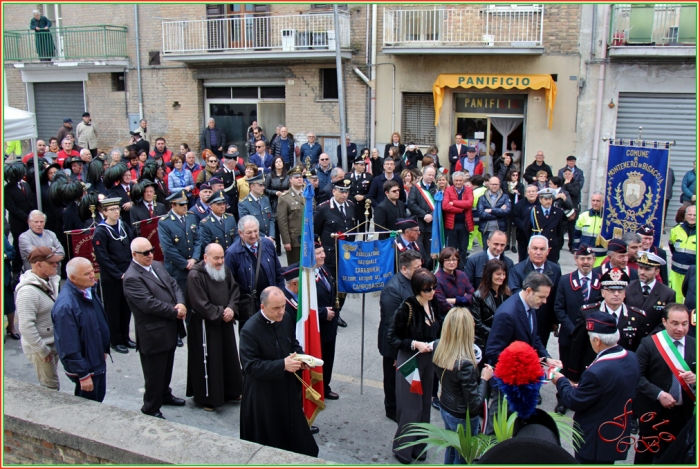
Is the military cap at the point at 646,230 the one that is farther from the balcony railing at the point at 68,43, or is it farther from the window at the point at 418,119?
the balcony railing at the point at 68,43

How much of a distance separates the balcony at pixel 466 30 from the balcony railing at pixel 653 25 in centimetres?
192

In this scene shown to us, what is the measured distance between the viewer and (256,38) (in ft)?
66.4

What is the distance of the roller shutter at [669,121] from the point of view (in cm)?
1661

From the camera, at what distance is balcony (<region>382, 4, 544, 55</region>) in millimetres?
17094

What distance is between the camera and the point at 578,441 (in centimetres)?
483

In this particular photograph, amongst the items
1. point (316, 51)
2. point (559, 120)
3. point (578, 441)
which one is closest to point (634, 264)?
point (578, 441)

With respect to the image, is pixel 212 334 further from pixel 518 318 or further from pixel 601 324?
pixel 601 324

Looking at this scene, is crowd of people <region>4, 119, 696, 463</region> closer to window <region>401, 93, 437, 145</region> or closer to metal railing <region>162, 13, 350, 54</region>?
window <region>401, 93, 437, 145</region>

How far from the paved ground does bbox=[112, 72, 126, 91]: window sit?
16.8 m

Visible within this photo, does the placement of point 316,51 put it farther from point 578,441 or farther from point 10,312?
point 578,441

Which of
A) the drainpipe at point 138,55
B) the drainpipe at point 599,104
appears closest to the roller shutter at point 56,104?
the drainpipe at point 138,55

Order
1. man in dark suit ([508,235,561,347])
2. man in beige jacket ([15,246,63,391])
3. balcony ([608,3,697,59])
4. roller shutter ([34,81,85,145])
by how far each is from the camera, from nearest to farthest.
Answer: man in beige jacket ([15,246,63,391]), man in dark suit ([508,235,561,347]), balcony ([608,3,697,59]), roller shutter ([34,81,85,145])

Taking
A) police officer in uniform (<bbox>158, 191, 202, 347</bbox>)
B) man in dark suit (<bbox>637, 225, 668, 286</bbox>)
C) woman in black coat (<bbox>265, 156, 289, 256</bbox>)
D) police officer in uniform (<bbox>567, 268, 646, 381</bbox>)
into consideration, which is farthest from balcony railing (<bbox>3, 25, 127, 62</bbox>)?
police officer in uniform (<bbox>567, 268, 646, 381</bbox>)

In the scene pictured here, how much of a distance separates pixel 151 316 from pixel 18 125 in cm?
471
